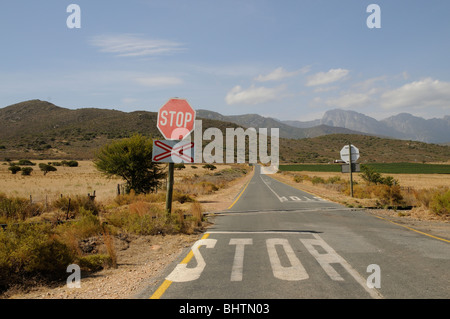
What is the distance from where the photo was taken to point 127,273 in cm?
661

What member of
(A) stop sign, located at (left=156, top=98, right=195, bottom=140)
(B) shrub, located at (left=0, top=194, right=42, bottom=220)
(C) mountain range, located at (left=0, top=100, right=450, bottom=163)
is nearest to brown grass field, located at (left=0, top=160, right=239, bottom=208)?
(B) shrub, located at (left=0, top=194, right=42, bottom=220)


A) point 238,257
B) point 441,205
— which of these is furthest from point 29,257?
point 441,205

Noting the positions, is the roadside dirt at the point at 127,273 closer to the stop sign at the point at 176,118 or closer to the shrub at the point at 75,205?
the stop sign at the point at 176,118

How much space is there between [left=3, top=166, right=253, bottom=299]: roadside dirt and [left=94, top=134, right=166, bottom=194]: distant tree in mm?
13377

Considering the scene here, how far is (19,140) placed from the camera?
10319 cm

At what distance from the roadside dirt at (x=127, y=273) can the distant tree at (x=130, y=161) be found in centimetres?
1338

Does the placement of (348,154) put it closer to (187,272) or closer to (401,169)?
(187,272)

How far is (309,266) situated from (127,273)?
3.78 m

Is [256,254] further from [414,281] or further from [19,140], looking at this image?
[19,140]

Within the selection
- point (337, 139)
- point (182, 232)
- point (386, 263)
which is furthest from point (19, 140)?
point (337, 139)

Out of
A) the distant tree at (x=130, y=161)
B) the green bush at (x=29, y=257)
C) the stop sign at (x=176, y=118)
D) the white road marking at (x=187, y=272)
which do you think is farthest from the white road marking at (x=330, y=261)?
the distant tree at (x=130, y=161)

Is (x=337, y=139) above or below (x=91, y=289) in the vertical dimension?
above

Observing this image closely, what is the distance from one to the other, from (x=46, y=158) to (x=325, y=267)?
92773 millimetres
